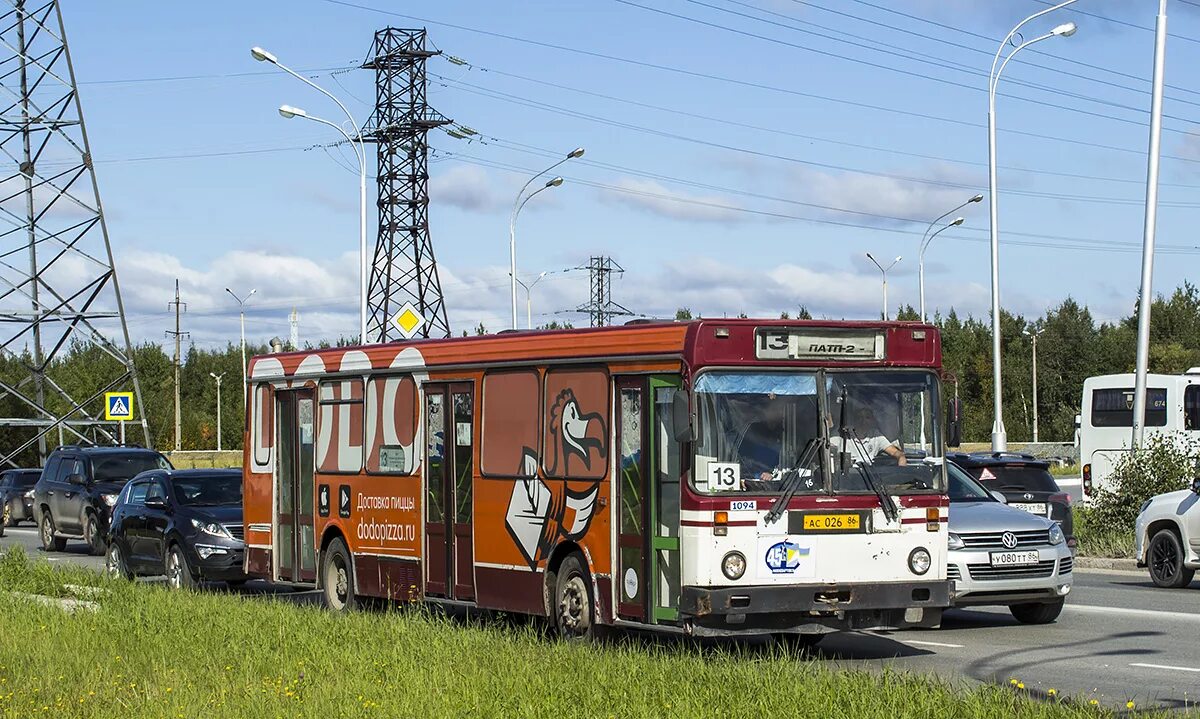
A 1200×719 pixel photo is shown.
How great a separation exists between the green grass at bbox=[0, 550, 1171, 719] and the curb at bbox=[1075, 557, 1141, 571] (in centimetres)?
1191

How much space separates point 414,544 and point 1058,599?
621 centimetres

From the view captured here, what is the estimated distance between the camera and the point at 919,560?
13781 mm

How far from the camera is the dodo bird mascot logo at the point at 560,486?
1462 centimetres

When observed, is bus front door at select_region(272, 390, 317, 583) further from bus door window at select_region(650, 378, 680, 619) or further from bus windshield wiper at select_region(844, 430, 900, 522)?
bus windshield wiper at select_region(844, 430, 900, 522)

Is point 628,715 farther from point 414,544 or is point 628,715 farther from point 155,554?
point 155,554

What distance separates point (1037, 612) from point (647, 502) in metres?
5.02

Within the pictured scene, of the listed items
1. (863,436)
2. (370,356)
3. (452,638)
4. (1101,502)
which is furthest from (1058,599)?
(1101,502)

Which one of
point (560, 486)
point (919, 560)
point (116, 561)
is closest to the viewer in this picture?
point (919, 560)

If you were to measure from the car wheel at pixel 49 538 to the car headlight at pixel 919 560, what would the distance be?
25463 mm

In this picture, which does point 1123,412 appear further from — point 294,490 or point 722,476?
point 722,476

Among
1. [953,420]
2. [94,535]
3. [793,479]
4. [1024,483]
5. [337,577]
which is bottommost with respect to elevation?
[94,535]

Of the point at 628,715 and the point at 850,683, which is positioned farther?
→ the point at 850,683

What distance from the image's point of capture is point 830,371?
45.0 feet

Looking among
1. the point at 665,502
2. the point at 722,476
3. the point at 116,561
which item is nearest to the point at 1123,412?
the point at 116,561
